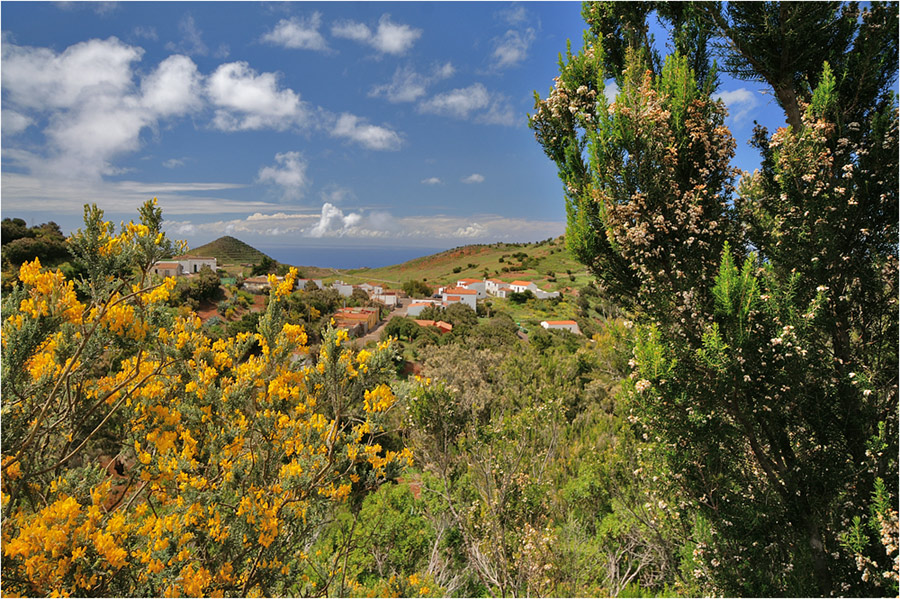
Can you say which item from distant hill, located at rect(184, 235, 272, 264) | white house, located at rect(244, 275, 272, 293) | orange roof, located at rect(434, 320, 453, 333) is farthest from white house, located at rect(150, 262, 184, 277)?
distant hill, located at rect(184, 235, 272, 264)

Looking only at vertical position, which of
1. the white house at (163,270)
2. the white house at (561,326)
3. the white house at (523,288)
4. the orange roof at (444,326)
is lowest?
the white house at (561,326)

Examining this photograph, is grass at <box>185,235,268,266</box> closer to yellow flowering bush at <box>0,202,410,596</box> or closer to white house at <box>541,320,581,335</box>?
white house at <box>541,320,581,335</box>

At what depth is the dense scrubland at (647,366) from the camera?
249 centimetres

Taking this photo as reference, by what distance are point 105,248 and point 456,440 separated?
21.9 feet

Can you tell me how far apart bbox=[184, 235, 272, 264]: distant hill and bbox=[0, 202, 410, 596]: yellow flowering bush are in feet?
250

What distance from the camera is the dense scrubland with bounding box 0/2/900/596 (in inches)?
98.2

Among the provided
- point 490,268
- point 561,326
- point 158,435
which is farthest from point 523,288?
point 158,435

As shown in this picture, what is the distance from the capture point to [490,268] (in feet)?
270

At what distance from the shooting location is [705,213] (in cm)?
373

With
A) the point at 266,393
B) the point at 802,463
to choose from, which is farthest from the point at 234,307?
the point at 802,463

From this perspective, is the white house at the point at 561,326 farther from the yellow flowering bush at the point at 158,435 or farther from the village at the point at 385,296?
the yellow flowering bush at the point at 158,435

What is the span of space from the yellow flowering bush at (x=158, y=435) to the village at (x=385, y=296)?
67.0 feet

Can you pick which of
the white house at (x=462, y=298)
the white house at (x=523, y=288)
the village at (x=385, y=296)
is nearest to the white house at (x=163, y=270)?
the village at (x=385, y=296)

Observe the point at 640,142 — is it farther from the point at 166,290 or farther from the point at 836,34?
the point at 166,290
